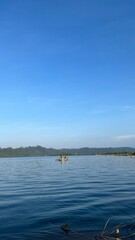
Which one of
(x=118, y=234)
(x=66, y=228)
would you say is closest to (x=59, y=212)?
(x=66, y=228)

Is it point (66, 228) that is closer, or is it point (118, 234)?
point (118, 234)

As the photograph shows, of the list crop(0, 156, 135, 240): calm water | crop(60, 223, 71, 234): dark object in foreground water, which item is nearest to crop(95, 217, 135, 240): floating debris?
crop(0, 156, 135, 240): calm water

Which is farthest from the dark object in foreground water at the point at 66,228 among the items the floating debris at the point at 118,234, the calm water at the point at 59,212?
the floating debris at the point at 118,234

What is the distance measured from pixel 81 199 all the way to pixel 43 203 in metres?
3.32

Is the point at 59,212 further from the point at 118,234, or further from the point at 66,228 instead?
the point at 118,234

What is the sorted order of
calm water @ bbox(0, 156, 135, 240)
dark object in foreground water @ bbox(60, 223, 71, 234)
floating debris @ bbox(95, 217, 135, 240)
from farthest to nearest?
calm water @ bbox(0, 156, 135, 240), dark object in foreground water @ bbox(60, 223, 71, 234), floating debris @ bbox(95, 217, 135, 240)

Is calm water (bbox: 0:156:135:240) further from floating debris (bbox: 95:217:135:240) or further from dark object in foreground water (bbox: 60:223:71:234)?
floating debris (bbox: 95:217:135:240)

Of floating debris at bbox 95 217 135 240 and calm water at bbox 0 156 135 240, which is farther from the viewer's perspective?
calm water at bbox 0 156 135 240

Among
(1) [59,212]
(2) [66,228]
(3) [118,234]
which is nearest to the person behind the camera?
(3) [118,234]

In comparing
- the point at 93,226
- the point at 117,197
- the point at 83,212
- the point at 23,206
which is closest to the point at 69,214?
the point at 83,212

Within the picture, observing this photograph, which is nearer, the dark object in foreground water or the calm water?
the dark object in foreground water

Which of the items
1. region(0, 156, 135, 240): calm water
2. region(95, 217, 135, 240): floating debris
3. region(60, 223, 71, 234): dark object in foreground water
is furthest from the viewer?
region(0, 156, 135, 240): calm water

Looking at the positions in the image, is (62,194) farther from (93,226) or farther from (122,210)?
(93,226)

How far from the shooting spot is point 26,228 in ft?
55.5
